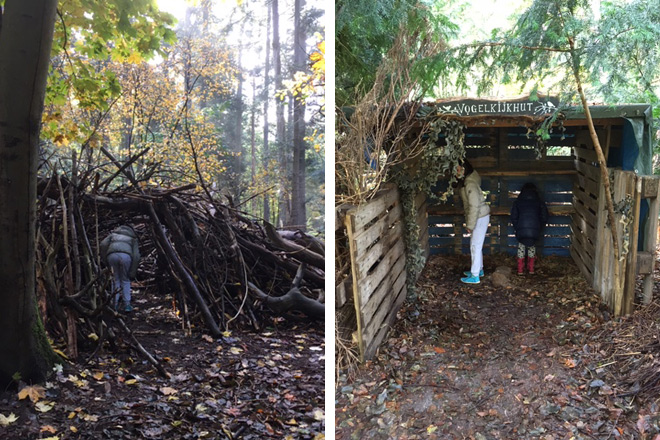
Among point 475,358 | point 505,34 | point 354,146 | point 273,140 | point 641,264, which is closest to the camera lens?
point 273,140

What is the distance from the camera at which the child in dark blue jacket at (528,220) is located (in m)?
5.75

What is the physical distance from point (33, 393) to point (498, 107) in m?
3.59

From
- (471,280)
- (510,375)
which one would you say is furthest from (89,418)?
(471,280)

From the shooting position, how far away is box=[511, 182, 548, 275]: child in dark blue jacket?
575cm

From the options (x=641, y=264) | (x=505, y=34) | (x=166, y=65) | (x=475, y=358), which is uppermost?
(x=505, y=34)

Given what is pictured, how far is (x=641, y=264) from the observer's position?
4156mm

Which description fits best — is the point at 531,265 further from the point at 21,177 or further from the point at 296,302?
the point at 21,177

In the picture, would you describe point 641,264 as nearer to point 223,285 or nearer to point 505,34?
point 505,34

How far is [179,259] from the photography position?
299 centimetres

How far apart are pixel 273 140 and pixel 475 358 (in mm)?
2214

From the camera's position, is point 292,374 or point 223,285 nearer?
point 292,374

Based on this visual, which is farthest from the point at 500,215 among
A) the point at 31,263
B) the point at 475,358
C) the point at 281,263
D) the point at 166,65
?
the point at 31,263

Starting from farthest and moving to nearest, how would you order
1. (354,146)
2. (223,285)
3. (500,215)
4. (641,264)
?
(500,215) < (641,264) < (354,146) < (223,285)

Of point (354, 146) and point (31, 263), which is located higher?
point (354, 146)
